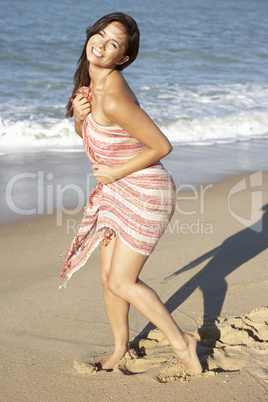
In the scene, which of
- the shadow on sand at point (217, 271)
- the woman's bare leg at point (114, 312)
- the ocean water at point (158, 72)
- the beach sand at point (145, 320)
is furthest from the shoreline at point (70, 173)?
the woman's bare leg at point (114, 312)

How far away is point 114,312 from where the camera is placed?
2736 mm

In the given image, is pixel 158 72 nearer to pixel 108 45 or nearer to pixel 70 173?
pixel 70 173

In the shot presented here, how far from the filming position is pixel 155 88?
38.7 ft

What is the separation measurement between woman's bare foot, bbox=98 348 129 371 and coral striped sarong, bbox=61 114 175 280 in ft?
2.14

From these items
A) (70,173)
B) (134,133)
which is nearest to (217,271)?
(134,133)

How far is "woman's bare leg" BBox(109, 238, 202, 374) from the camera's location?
2.50 meters

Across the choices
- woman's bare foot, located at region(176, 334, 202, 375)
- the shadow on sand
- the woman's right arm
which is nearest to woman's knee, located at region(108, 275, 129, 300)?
woman's bare foot, located at region(176, 334, 202, 375)

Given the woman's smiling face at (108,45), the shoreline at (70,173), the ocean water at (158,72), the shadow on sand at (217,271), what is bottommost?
the ocean water at (158,72)

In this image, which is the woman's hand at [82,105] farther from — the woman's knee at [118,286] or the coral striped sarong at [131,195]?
the woman's knee at [118,286]

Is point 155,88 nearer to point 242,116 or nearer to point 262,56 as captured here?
point 242,116

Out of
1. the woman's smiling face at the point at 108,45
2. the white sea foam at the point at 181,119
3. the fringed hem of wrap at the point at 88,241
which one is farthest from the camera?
the white sea foam at the point at 181,119

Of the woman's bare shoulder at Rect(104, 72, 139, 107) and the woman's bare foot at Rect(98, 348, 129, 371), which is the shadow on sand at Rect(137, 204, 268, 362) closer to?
the woman's bare foot at Rect(98, 348, 129, 371)

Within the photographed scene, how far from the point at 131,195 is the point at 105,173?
0.55 ft

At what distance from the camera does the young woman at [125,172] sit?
2.44 m
